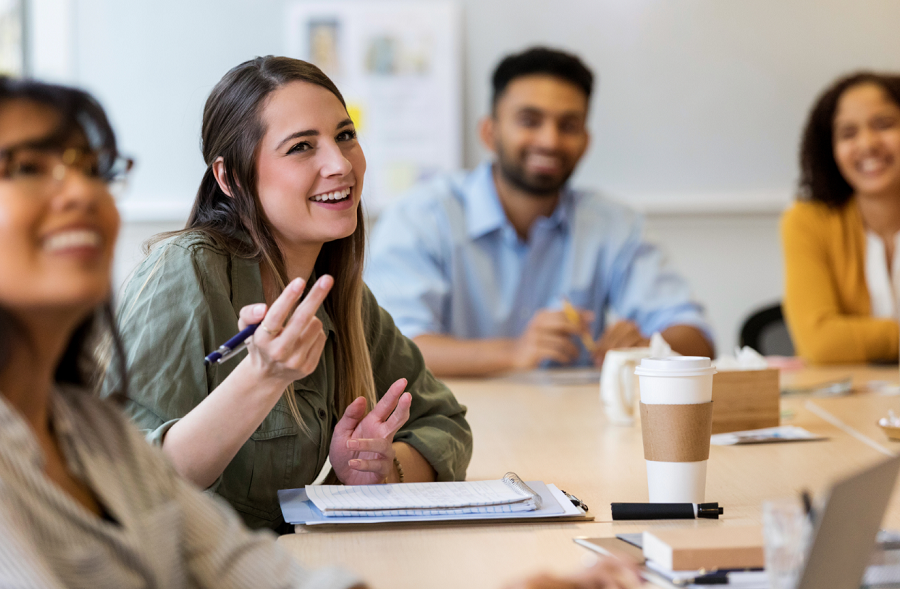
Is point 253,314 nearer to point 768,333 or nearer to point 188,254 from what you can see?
point 188,254

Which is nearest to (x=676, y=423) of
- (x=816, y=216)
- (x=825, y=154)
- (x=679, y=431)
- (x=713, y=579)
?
(x=679, y=431)

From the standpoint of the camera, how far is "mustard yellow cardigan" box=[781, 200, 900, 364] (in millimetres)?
2467

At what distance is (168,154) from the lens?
344 cm

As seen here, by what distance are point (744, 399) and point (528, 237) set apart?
4.74 feet

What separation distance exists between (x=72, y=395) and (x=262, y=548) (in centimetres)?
19

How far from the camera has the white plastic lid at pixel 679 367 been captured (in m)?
1.04

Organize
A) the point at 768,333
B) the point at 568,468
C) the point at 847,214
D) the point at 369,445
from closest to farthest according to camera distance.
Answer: the point at 369,445
the point at 568,468
the point at 847,214
the point at 768,333

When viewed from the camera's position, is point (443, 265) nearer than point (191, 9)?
Yes

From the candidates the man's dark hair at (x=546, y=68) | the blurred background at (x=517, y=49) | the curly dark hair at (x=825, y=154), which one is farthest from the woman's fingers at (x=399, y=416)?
the blurred background at (x=517, y=49)

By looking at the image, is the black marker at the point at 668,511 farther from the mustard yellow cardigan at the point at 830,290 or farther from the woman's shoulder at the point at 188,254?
the mustard yellow cardigan at the point at 830,290

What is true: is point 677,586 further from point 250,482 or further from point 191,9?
point 191,9

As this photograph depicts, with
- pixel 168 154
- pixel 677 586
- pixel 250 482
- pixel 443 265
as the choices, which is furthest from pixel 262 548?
pixel 168 154

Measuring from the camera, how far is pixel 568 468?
1.32 metres

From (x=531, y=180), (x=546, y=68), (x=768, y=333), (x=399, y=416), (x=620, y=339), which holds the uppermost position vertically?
(x=546, y=68)
